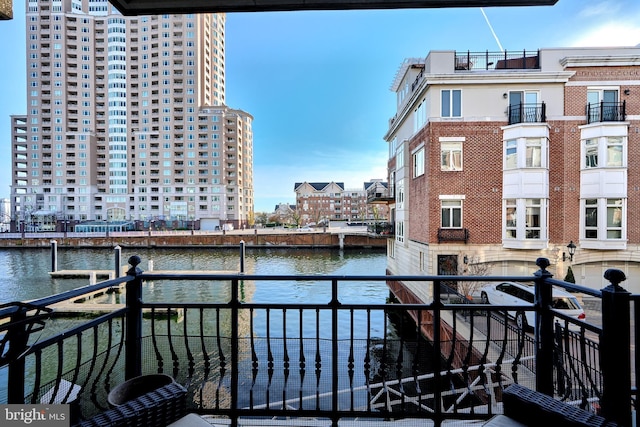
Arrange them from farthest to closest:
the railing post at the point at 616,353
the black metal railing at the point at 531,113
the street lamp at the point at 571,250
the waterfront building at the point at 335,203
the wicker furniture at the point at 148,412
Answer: the waterfront building at the point at 335,203
the black metal railing at the point at 531,113
the street lamp at the point at 571,250
the railing post at the point at 616,353
the wicker furniture at the point at 148,412

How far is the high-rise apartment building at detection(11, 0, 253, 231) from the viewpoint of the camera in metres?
67.6

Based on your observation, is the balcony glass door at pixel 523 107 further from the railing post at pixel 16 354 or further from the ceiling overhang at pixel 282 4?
the railing post at pixel 16 354

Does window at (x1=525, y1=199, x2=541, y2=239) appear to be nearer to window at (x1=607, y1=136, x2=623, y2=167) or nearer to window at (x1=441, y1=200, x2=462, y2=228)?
window at (x1=441, y1=200, x2=462, y2=228)

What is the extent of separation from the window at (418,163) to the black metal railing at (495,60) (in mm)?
3969

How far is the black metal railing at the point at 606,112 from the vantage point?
13984 mm

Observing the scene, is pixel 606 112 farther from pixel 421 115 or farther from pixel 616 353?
pixel 616 353

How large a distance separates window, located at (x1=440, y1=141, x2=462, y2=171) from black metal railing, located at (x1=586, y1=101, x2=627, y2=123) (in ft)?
17.8

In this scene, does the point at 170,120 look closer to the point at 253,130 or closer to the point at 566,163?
the point at 253,130

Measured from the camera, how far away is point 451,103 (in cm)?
1448

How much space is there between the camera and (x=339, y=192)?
94188 millimetres

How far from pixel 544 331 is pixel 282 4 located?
3.22 meters

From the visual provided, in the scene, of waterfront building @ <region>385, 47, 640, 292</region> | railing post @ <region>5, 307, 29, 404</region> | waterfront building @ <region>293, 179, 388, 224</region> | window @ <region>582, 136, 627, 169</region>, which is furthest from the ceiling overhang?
waterfront building @ <region>293, 179, 388, 224</region>

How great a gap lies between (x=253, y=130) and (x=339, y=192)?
28.1 meters

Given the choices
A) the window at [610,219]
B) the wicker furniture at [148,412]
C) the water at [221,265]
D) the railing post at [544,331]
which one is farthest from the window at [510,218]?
the wicker furniture at [148,412]
